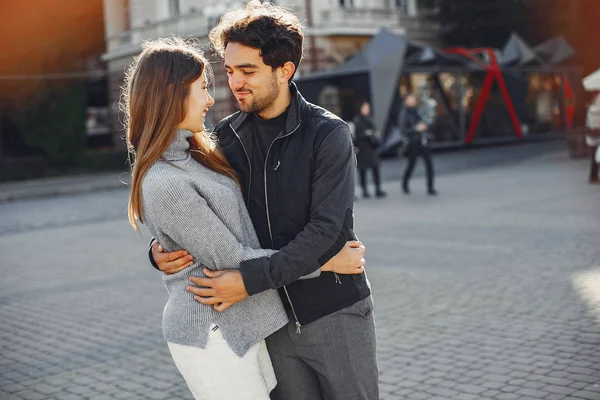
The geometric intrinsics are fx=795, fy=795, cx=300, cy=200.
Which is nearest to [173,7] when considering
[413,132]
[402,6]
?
[402,6]

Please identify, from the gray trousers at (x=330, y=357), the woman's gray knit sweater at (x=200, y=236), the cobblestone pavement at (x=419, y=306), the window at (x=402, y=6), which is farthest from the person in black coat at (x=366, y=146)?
the window at (x=402, y=6)

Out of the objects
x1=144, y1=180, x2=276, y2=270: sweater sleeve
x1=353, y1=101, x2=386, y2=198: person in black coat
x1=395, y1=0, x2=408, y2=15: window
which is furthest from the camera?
x1=395, y1=0, x2=408, y2=15: window

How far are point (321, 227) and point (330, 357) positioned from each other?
16.8 inches

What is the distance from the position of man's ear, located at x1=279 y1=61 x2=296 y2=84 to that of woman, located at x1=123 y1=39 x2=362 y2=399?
0.77 ft

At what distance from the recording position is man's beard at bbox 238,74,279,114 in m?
2.41

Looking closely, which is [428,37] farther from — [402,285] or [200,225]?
[200,225]

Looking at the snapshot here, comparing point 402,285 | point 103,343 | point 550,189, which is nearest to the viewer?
point 103,343

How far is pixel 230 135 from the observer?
2.61 m

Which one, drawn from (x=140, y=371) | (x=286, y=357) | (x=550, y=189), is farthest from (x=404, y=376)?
(x=550, y=189)

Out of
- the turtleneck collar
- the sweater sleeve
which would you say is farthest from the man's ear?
the sweater sleeve

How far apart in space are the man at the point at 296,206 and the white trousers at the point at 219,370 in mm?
139

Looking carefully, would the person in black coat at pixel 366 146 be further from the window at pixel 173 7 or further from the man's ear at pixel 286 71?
the window at pixel 173 7

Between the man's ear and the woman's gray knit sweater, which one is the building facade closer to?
the man's ear

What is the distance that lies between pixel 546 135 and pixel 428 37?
290 inches
